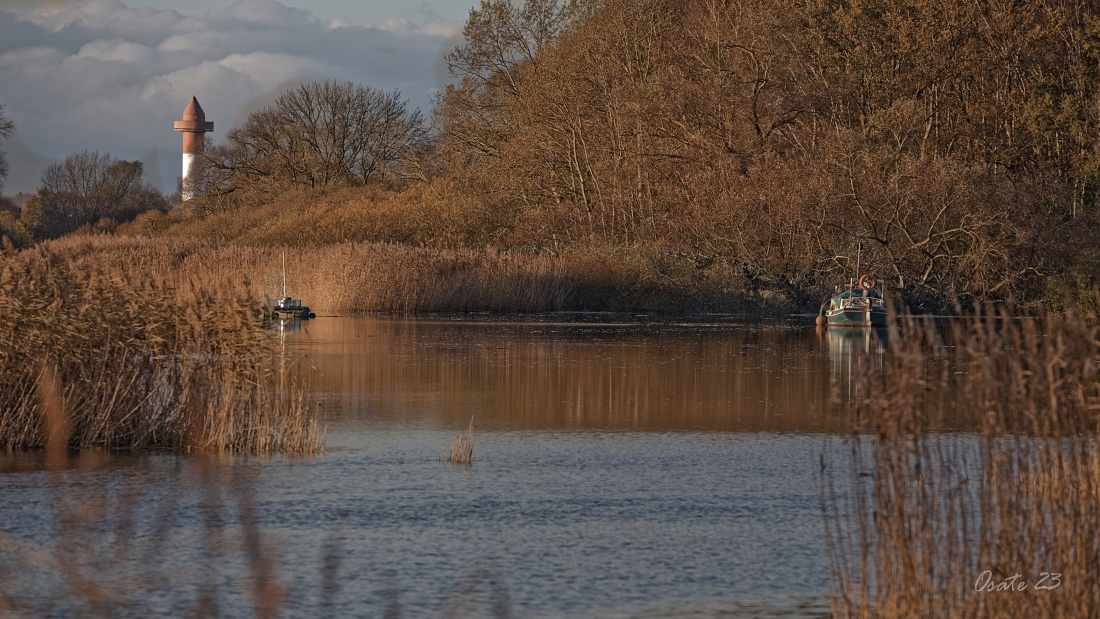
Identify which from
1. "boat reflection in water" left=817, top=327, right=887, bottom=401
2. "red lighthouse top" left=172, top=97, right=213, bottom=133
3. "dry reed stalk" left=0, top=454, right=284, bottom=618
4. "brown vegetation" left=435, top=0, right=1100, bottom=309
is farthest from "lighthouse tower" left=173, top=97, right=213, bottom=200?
"dry reed stalk" left=0, top=454, right=284, bottom=618

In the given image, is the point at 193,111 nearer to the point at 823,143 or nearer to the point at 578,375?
the point at 823,143

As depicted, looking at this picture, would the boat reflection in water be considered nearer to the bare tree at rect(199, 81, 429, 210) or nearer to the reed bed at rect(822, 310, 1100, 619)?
the reed bed at rect(822, 310, 1100, 619)

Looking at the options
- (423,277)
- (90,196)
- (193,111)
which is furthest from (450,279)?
(193,111)

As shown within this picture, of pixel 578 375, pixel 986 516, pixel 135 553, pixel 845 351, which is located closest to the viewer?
pixel 986 516

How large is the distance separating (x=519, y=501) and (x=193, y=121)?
10710 cm

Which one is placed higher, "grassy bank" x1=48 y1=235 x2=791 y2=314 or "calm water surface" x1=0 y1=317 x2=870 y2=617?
"grassy bank" x1=48 y1=235 x2=791 y2=314

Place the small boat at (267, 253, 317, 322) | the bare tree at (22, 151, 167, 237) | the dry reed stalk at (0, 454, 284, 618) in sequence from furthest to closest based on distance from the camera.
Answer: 1. the bare tree at (22, 151, 167, 237)
2. the small boat at (267, 253, 317, 322)
3. the dry reed stalk at (0, 454, 284, 618)

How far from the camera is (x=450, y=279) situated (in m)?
39.0

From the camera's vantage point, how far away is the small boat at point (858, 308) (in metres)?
33.0

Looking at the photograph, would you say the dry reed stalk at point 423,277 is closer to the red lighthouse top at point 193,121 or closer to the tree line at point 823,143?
the tree line at point 823,143

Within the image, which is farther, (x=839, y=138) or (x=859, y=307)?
(x=839, y=138)

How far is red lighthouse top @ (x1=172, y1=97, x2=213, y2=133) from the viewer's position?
367ft

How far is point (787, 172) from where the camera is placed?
134 ft

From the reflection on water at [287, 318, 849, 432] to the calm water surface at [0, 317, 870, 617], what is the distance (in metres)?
0.09
